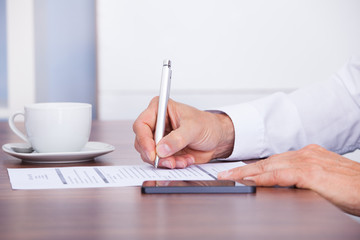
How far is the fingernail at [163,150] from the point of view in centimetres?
87

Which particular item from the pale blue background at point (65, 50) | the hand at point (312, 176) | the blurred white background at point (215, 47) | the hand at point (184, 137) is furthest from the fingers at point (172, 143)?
the pale blue background at point (65, 50)

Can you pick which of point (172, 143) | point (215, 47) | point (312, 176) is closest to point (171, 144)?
point (172, 143)

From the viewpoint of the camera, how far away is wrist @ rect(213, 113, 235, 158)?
3.44ft

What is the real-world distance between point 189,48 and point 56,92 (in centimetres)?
80

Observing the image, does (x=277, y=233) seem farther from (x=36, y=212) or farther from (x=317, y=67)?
(x=317, y=67)

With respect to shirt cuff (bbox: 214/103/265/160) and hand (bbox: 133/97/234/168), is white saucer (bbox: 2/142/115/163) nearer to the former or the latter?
hand (bbox: 133/97/234/168)

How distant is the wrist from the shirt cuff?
0.03ft

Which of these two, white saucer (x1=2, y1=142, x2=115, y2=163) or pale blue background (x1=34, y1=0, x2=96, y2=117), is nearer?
white saucer (x1=2, y1=142, x2=115, y2=163)

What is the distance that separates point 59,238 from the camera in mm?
490

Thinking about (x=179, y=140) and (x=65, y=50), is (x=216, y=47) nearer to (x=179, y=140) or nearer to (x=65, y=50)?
(x=65, y=50)

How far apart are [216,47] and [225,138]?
1.55 meters

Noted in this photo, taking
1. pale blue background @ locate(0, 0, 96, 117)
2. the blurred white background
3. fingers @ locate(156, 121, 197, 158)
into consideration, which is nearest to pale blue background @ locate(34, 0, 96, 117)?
pale blue background @ locate(0, 0, 96, 117)

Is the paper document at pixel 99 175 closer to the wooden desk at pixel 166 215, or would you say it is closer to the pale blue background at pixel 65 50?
the wooden desk at pixel 166 215

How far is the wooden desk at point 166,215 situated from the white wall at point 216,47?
1839mm
